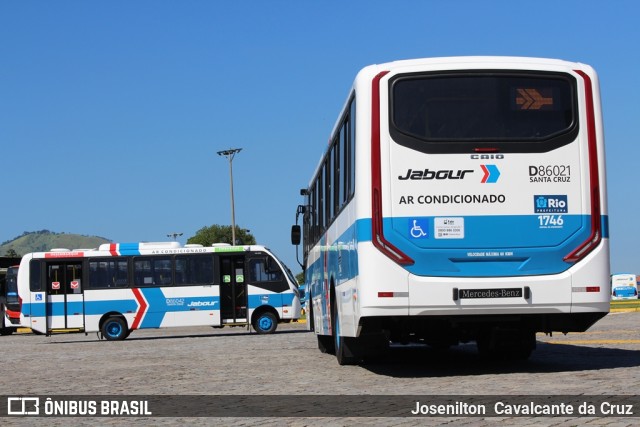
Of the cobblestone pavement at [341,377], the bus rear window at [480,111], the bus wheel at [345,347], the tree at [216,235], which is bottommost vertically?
the cobblestone pavement at [341,377]

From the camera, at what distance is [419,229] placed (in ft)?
38.7

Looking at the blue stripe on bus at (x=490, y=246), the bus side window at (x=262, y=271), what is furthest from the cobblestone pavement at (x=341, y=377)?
the bus side window at (x=262, y=271)

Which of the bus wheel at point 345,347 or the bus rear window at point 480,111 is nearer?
the bus rear window at point 480,111

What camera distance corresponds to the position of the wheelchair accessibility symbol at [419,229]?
1178 cm

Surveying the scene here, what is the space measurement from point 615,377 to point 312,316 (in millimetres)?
10163

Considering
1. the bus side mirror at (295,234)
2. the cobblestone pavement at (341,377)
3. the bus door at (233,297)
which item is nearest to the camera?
the cobblestone pavement at (341,377)

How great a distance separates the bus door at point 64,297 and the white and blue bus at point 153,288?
31mm

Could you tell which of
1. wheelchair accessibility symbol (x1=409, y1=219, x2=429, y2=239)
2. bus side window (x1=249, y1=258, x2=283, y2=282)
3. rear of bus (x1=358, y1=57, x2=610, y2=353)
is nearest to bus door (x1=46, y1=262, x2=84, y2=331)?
bus side window (x1=249, y1=258, x2=283, y2=282)

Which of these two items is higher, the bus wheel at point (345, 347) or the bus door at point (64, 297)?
the bus door at point (64, 297)

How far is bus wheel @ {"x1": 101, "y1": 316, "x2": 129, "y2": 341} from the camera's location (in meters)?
33.5

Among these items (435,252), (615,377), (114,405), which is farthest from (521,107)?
(114,405)

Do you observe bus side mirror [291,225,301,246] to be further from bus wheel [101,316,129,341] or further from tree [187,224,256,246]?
tree [187,224,256,246]

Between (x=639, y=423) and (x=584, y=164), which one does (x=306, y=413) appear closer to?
(x=639, y=423)

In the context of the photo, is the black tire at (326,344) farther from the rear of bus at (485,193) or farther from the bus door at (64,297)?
the bus door at (64,297)
